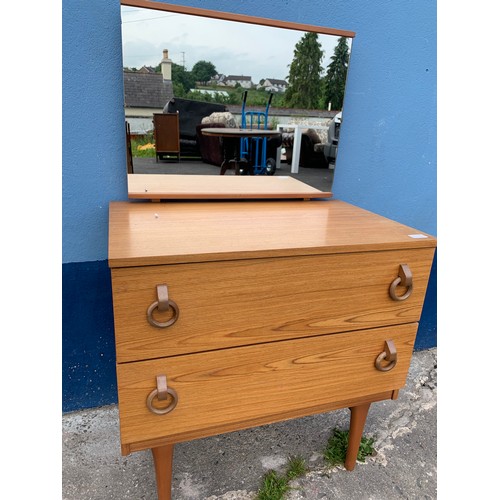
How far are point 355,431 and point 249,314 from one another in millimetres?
714

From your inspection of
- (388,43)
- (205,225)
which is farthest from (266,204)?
(388,43)

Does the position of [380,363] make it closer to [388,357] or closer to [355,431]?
[388,357]

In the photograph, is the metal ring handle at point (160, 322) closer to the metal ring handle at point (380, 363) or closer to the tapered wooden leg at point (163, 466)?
the tapered wooden leg at point (163, 466)

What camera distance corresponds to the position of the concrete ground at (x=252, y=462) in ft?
4.33

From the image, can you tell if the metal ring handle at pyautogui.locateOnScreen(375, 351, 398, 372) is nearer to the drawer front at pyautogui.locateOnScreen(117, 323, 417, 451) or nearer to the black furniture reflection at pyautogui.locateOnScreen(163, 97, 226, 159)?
the drawer front at pyautogui.locateOnScreen(117, 323, 417, 451)

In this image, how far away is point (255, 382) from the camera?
1025 millimetres

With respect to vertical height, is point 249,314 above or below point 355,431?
above


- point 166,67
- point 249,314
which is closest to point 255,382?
point 249,314

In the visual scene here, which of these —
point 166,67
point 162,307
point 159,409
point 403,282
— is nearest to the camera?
point 162,307

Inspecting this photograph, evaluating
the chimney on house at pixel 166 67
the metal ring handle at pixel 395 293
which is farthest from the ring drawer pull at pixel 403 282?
the chimney on house at pixel 166 67

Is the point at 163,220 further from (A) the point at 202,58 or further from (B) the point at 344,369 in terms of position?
(B) the point at 344,369

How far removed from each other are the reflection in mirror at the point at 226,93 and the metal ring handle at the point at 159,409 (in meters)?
0.70

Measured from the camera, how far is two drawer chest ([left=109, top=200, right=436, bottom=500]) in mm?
867

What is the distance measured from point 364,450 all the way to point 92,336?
1128mm
